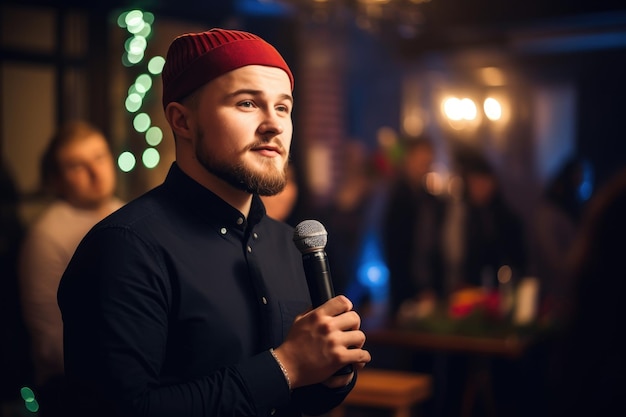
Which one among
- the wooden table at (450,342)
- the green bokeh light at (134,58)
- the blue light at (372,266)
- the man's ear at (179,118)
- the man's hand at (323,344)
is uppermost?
the green bokeh light at (134,58)

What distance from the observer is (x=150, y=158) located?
199 inches

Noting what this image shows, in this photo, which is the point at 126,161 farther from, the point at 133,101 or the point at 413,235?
the point at 413,235

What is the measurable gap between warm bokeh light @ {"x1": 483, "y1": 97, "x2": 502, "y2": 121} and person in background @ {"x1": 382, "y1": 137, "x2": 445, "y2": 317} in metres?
2.73

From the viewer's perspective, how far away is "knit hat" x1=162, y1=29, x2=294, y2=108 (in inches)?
56.2

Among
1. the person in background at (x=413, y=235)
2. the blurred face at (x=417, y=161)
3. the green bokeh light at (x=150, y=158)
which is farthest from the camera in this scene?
the blurred face at (x=417, y=161)

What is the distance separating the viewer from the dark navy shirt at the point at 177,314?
1.30 m

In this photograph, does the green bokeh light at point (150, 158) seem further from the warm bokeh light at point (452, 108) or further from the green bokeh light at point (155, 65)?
the warm bokeh light at point (452, 108)

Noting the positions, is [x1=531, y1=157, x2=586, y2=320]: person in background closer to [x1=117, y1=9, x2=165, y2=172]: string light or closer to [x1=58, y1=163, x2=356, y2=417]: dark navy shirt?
[x1=117, y1=9, x2=165, y2=172]: string light

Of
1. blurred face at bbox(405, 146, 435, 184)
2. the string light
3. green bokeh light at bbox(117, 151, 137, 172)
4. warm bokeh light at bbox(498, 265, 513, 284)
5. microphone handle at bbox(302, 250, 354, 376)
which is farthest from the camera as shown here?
blurred face at bbox(405, 146, 435, 184)

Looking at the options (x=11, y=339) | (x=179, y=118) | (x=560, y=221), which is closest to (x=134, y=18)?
(x=11, y=339)

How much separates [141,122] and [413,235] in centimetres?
220

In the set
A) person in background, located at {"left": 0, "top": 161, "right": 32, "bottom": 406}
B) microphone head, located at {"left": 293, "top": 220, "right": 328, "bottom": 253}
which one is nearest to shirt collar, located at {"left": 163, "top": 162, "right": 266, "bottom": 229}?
microphone head, located at {"left": 293, "top": 220, "right": 328, "bottom": 253}

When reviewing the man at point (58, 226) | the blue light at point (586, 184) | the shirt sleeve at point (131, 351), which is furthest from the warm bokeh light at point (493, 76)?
the shirt sleeve at point (131, 351)

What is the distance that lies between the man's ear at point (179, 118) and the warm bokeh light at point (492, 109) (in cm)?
783
